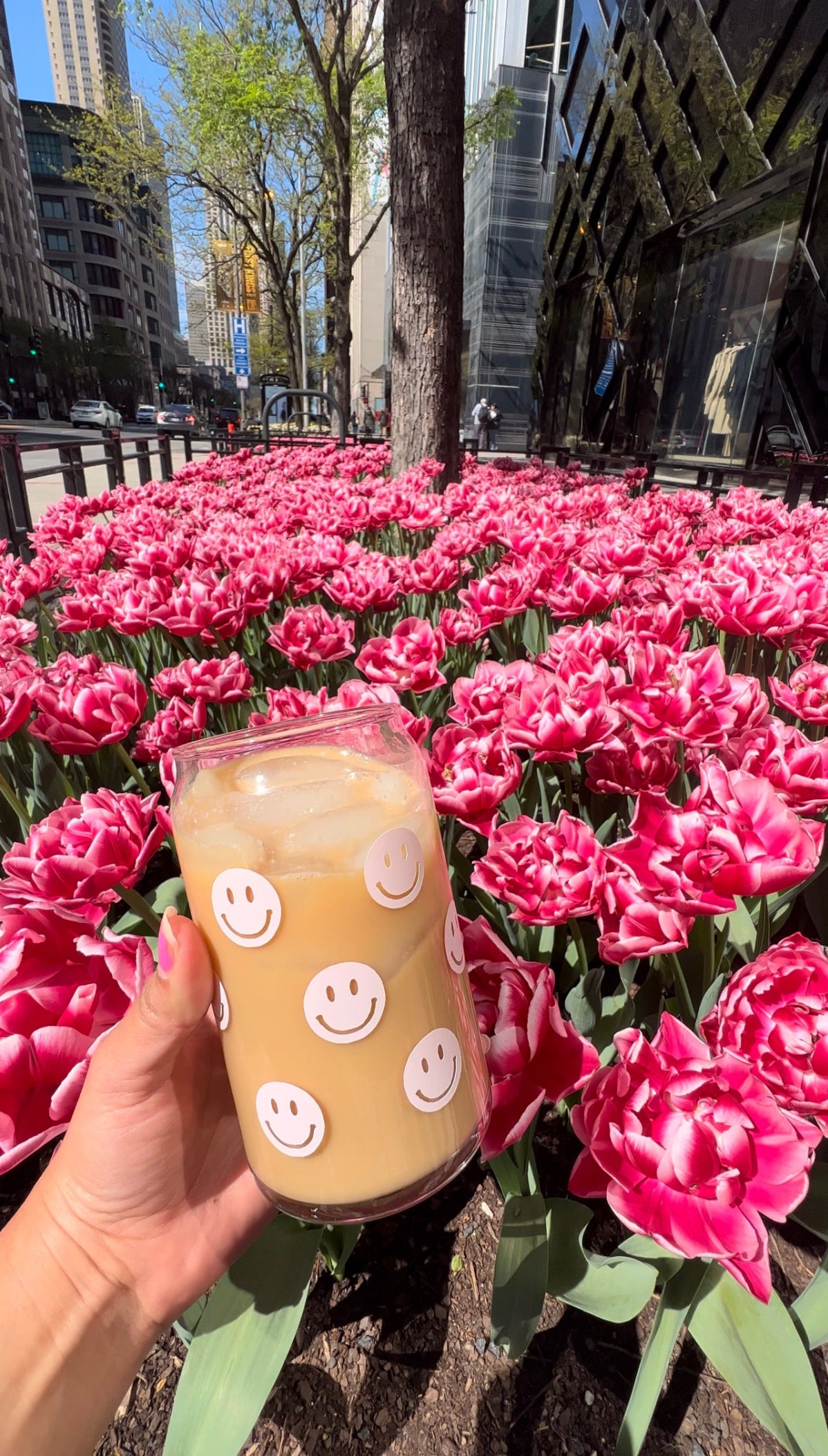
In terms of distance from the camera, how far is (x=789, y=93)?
8.53 metres

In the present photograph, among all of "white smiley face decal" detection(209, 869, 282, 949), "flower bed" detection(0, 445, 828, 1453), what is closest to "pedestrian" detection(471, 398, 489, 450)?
"flower bed" detection(0, 445, 828, 1453)

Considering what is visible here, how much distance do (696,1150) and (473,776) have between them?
1.81 feet

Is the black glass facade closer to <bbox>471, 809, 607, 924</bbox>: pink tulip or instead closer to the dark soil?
<bbox>471, 809, 607, 924</bbox>: pink tulip

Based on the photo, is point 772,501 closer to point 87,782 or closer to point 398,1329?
point 87,782

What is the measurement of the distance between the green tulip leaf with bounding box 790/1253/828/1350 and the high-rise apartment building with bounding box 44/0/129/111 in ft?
480

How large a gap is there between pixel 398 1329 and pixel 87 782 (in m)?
1.37

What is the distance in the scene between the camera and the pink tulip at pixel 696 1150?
721mm

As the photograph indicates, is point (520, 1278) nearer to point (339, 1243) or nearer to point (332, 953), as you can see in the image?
point (339, 1243)

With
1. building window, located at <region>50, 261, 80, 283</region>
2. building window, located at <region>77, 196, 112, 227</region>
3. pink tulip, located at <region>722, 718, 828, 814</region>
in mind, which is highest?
Result: building window, located at <region>77, 196, 112, 227</region>

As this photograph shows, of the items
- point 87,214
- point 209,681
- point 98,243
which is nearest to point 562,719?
point 209,681

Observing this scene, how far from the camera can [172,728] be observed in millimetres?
1633

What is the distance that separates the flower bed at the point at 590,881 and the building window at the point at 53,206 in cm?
10703

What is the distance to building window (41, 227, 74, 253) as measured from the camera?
85562 mm

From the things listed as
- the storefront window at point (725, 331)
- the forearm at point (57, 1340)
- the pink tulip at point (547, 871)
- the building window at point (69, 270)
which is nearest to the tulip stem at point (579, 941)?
the pink tulip at point (547, 871)
